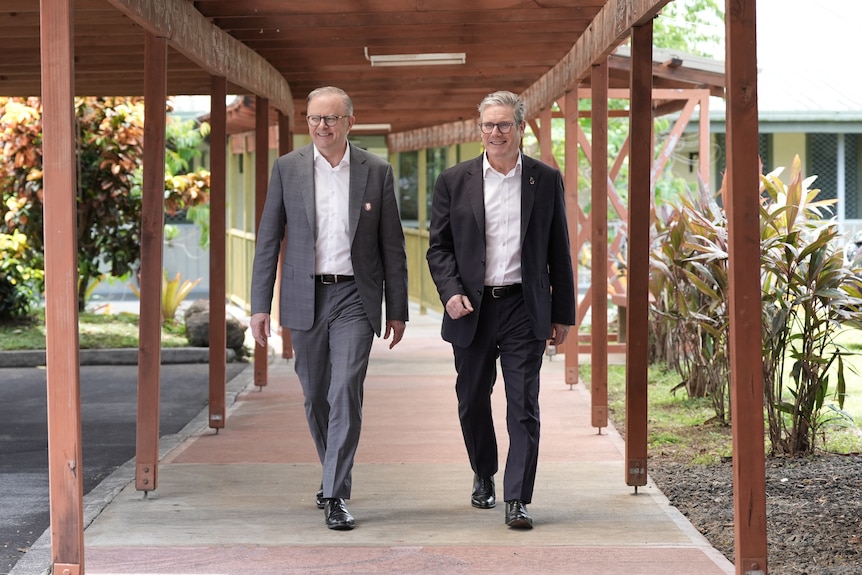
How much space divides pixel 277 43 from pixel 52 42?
443cm

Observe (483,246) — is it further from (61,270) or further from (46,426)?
(46,426)

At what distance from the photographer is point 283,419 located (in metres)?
8.62

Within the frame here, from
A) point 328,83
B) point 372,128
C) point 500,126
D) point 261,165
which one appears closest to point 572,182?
point 261,165

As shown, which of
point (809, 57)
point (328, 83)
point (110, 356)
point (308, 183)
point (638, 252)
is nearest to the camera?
point (308, 183)

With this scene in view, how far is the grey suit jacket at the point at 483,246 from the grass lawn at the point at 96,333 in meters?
7.57

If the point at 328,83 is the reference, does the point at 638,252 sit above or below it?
below

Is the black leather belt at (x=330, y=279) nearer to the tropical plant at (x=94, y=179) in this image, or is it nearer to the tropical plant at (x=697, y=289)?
the tropical plant at (x=697, y=289)

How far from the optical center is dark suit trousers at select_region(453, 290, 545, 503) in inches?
209

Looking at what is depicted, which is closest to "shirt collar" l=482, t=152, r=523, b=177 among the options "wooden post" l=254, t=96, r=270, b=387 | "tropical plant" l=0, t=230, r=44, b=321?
"wooden post" l=254, t=96, r=270, b=387

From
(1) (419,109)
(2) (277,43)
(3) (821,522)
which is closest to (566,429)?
(3) (821,522)

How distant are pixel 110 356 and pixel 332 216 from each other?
24.6 feet

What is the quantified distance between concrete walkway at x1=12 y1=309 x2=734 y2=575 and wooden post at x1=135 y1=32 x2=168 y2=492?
0.23 metres

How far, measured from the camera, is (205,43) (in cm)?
720

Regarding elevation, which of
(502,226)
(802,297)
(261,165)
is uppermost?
(261,165)
